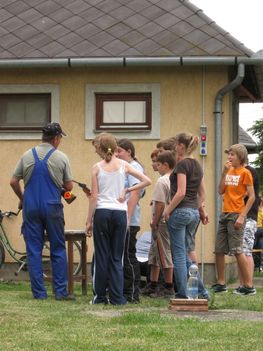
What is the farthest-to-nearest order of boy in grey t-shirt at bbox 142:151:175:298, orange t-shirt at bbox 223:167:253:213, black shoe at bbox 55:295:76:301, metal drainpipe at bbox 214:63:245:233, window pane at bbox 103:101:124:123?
window pane at bbox 103:101:124:123 < metal drainpipe at bbox 214:63:245:233 < orange t-shirt at bbox 223:167:253:213 < boy in grey t-shirt at bbox 142:151:175:298 < black shoe at bbox 55:295:76:301

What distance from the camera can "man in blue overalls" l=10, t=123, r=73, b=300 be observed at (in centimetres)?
988

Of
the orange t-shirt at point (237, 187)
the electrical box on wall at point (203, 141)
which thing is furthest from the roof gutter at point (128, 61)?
the orange t-shirt at point (237, 187)

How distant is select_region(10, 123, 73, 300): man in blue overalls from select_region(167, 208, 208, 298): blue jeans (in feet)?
4.25

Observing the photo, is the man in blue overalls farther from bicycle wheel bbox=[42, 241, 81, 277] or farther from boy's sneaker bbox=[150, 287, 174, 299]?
bicycle wheel bbox=[42, 241, 81, 277]

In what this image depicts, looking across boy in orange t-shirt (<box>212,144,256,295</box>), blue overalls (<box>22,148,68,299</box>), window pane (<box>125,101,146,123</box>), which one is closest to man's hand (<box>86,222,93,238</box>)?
blue overalls (<box>22,148,68,299</box>)

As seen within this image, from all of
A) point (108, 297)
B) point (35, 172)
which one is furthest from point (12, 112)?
point (108, 297)

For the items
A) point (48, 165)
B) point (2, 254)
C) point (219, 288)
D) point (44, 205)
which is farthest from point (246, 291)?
point (2, 254)

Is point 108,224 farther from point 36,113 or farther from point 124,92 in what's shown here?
point 36,113

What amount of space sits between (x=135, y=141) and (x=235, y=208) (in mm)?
3153

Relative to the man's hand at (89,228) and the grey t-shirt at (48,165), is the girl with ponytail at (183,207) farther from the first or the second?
the grey t-shirt at (48,165)

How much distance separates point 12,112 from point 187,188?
18.5 ft

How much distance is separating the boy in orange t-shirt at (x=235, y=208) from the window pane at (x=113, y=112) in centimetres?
321

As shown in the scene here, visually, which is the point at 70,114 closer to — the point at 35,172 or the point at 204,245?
the point at 204,245

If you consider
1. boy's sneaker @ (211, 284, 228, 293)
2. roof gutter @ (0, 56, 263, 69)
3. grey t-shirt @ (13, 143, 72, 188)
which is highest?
roof gutter @ (0, 56, 263, 69)
